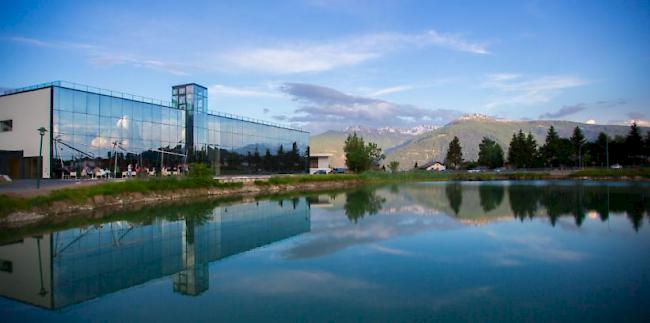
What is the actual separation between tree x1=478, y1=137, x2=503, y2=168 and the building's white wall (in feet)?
344

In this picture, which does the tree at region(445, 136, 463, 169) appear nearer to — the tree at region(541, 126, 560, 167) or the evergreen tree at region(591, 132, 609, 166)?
the tree at region(541, 126, 560, 167)

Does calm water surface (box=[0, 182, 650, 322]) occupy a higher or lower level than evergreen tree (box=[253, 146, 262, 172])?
lower

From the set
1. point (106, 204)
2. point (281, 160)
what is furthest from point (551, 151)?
point (106, 204)

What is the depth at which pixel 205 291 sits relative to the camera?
8.62m

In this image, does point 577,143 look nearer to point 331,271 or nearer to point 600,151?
point 600,151

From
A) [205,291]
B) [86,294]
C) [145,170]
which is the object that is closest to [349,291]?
[205,291]

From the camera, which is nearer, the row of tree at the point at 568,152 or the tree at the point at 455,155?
the row of tree at the point at 568,152

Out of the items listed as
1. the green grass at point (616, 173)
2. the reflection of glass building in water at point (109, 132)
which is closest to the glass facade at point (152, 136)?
the reflection of glass building in water at point (109, 132)

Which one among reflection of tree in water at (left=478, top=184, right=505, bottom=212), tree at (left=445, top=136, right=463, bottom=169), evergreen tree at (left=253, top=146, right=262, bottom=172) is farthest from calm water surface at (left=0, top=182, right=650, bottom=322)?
tree at (left=445, top=136, right=463, bottom=169)

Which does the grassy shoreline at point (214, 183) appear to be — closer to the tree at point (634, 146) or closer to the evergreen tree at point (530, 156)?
the evergreen tree at point (530, 156)

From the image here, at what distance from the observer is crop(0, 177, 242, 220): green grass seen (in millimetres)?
19266

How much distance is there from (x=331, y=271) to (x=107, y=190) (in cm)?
2018

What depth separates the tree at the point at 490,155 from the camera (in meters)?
116

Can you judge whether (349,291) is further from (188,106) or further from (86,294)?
(188,106)
